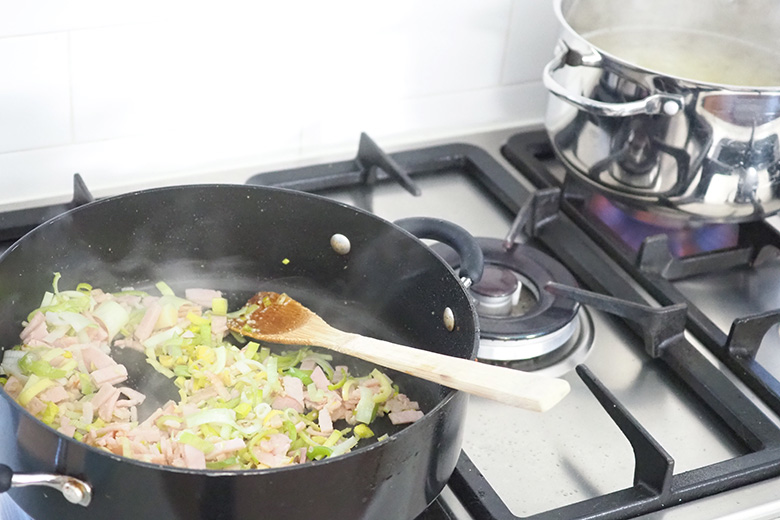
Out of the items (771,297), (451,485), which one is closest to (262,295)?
(451,485)

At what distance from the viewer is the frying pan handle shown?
3.06 ft

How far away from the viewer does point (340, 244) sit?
3.46ft

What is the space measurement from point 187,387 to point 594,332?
0.45 m

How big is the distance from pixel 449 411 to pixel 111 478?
0.82ft

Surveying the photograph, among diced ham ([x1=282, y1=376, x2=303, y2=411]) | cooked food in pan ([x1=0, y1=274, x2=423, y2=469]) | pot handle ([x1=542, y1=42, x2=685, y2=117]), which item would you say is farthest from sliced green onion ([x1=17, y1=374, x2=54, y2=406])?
pot handle ([x1=542, y1=42, x2=685, y2=117])

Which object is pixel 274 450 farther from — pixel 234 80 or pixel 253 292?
pixel 234 80

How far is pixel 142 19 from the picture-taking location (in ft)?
3.59

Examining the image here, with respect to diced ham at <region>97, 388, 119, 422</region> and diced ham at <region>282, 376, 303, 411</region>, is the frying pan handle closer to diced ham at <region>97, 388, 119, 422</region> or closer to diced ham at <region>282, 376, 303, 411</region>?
diced ham at <region>282, 376, 303, 411</region>

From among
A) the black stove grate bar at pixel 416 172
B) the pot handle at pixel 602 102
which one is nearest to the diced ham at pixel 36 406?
the black stove grate bar at pixel 416 172

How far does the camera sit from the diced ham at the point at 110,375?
35.9 inches

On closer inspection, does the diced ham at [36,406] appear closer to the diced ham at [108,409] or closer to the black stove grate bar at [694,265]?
the diced ham at [108,409]

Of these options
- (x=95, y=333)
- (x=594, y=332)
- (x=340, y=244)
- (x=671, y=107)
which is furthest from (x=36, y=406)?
(x=671, y=107)

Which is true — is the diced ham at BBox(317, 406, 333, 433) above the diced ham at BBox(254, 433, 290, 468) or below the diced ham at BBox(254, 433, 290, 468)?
below

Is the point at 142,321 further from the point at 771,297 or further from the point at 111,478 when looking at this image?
the point at 771,297
